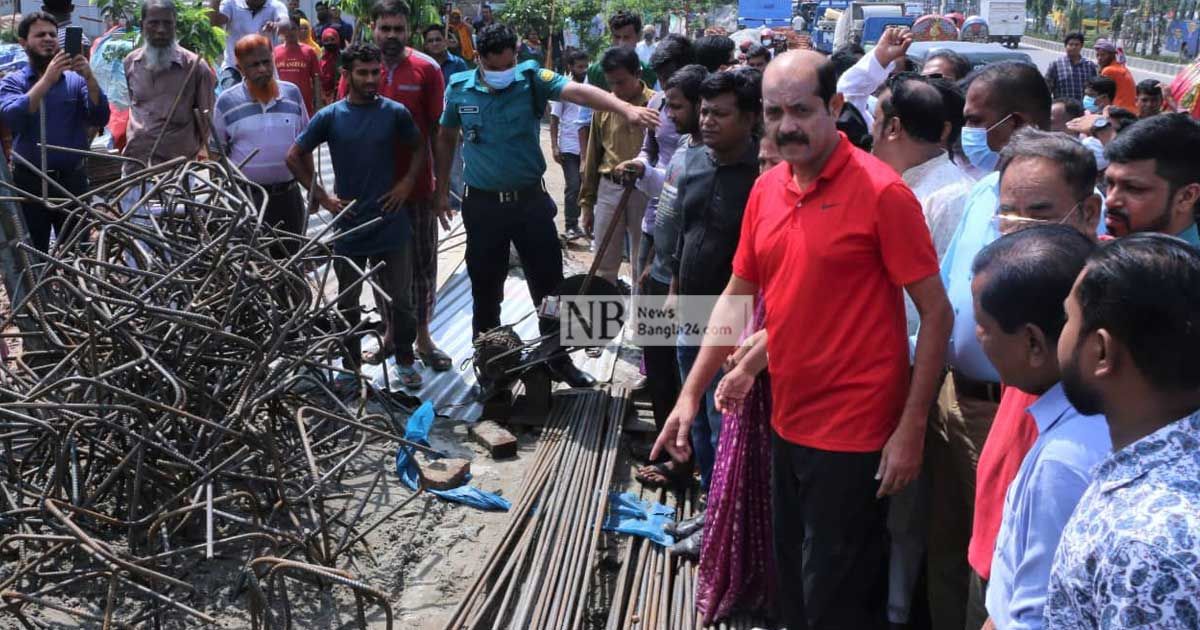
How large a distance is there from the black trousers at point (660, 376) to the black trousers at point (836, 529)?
5.62 ft

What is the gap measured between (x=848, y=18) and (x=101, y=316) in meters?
23.9

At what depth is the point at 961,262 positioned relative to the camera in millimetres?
2719

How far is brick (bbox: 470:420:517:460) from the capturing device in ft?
15.6

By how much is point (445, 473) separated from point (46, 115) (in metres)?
3.15

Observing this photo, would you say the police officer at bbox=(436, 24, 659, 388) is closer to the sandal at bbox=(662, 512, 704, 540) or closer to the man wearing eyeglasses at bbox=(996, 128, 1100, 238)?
the sandal at bbox=(662, 512, 704, 540)

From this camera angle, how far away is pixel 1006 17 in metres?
38.7

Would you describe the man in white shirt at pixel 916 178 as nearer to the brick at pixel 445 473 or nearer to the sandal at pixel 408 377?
the brick at pixel 445 473

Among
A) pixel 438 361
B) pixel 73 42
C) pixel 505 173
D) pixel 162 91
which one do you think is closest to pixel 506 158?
pixel 505 173

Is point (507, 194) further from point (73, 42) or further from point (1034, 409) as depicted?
point (1034, 409)

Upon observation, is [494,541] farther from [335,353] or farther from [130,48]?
[130,48]

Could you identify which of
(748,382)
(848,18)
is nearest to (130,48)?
(748,382)

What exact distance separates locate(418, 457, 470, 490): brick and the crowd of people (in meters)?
0.62

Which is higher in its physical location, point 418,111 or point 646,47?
point 418,111

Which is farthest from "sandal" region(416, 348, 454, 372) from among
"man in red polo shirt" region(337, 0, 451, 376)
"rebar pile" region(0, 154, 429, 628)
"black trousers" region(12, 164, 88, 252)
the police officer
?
"black trousers" region(12, 164, 88, 252)
